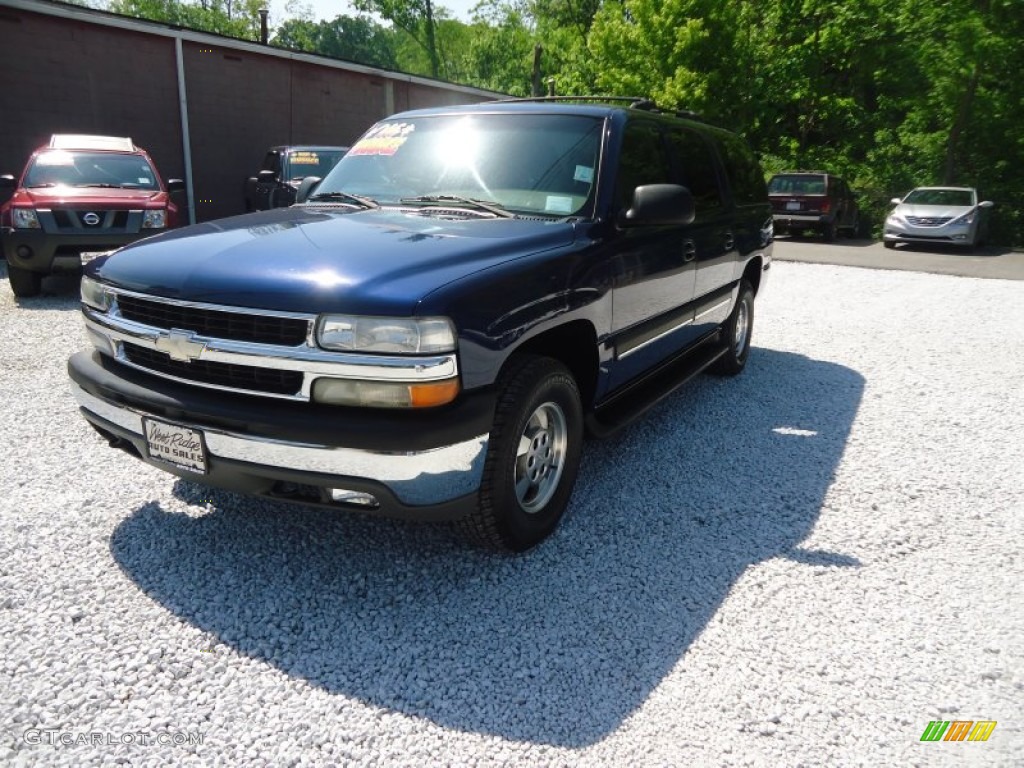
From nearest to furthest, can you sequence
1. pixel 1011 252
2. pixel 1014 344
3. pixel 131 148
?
pixel 1014 344, pixel 131 148, pixel 1011 252

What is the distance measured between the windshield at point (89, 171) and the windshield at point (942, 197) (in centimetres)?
1701

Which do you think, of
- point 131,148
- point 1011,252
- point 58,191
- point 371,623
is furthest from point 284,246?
point 1011,252

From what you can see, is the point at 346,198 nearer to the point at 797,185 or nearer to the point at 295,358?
the point at 295,358

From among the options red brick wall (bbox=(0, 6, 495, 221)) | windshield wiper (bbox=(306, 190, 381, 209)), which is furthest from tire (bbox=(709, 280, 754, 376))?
red brick wall (bbox=(0, 6, 495, 221))

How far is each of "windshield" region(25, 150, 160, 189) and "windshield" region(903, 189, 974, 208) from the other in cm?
1701

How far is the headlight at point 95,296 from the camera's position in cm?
309

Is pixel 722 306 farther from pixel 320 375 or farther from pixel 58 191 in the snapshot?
pixel 58 191

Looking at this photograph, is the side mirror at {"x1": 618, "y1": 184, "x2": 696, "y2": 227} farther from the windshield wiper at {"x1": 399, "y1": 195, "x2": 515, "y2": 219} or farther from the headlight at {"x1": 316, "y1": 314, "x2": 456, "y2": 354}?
the headlight at {"x1": 316, "y1": 314, "x2": 456, "y2": 354}

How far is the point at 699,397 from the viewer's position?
5.58 metres

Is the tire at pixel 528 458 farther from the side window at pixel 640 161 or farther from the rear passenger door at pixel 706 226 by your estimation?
the rear passenger door at pixel 706 226

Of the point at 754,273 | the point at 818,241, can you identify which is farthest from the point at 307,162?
the point at 818,241

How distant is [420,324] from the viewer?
2457 mm

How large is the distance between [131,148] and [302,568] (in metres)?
8.97

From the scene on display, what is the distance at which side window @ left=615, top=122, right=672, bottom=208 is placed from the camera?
368cm
